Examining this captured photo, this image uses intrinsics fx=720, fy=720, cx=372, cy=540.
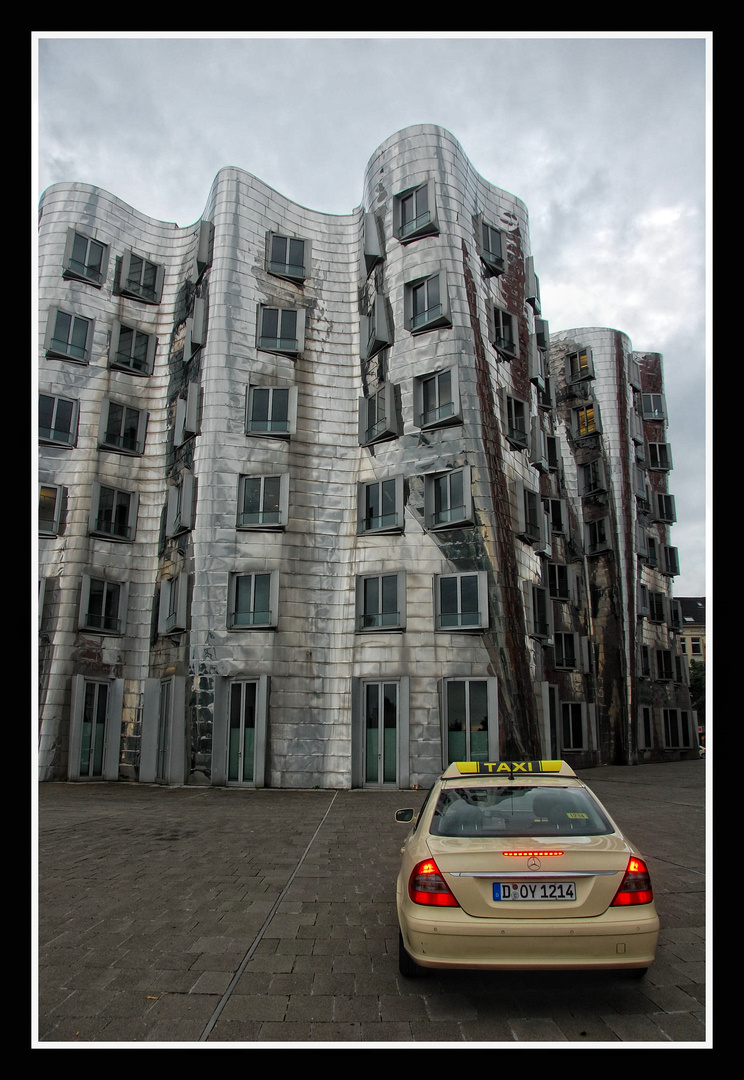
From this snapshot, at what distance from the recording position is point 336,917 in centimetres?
698

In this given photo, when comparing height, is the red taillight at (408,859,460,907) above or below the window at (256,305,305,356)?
below

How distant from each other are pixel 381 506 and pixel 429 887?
19876 millimetres

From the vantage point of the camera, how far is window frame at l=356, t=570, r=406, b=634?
2289 centimetres

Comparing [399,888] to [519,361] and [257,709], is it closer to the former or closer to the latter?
[257,709]

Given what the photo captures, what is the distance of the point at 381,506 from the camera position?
Result: 2430 centimetres

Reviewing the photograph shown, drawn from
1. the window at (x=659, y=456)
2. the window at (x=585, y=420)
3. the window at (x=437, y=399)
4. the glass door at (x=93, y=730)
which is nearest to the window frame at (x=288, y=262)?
the window at (x=437, y=399)

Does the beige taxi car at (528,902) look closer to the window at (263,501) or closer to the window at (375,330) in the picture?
the window at (263,501)

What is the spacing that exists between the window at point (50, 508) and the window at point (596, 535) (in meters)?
26.7

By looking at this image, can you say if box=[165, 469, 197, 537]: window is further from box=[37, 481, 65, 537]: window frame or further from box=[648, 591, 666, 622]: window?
box=[648, 591, 666, 622]: window

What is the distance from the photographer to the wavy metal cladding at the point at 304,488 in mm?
22484

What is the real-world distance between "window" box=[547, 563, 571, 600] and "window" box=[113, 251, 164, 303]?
21.5 m

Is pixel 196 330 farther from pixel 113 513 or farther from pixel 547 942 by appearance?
pixel 547 942

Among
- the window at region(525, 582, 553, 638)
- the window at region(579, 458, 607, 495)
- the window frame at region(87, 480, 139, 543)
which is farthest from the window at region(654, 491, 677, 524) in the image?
the window frame at region(87, 480, 139, 543)

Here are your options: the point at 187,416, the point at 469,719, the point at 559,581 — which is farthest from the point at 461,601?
the point at 559,581
